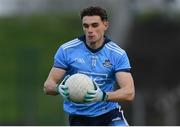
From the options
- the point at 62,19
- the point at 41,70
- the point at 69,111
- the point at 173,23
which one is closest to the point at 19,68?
the point at 41,70

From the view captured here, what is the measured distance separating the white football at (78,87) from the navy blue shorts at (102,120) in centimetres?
70

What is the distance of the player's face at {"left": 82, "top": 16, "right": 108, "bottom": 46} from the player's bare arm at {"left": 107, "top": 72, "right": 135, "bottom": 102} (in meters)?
0.51

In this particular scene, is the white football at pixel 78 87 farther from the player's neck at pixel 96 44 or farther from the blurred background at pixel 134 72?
the blurred background at pixel 134 72

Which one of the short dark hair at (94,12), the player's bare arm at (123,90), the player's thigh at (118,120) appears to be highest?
the short dark hair at (94,12)

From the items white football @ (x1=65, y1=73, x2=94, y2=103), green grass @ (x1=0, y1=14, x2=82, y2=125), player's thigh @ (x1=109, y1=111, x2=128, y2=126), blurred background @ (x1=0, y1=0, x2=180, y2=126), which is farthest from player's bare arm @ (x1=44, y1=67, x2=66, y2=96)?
green grass @ (x1=0, y1=14, x2=82, y2=125)

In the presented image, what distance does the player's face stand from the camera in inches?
505

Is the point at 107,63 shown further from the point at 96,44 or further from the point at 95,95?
the point at 95,95

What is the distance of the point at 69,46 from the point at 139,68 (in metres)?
16.9

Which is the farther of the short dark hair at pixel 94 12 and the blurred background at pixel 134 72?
the blurred background at pixel 134 72

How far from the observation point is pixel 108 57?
13008mm

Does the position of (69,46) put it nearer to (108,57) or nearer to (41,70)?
(108,57)

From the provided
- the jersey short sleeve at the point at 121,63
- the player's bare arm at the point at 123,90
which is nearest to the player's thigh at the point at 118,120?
the player's bare arm at the point at 123,90

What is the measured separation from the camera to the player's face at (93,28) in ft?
42.1

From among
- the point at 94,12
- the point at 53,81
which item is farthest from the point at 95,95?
the point at 94,12
